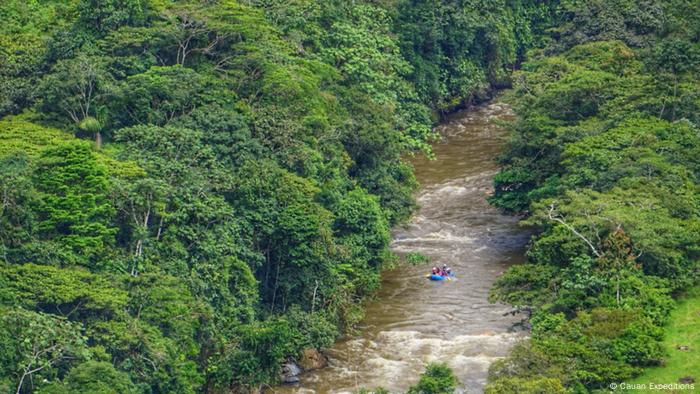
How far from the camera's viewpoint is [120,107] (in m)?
46.7

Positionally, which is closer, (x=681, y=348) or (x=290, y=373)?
(x=681, y=348)

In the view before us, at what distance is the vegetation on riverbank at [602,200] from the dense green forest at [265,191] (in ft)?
0.33

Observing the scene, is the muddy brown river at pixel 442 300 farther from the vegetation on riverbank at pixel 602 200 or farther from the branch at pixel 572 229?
the branch at pixel 572 229

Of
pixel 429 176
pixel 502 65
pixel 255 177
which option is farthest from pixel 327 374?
pixel 502 65

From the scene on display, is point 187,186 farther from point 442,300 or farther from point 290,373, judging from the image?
point 442,300

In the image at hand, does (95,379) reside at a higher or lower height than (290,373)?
higher

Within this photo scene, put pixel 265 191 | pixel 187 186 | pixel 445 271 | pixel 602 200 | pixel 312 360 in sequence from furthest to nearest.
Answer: pixel 445 271
pixel 265 191
pixel 602 200
pixel 312 360
pixel 187 186

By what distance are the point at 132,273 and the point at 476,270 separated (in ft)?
55.9

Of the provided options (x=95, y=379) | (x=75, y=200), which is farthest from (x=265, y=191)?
(x=95, y=379)

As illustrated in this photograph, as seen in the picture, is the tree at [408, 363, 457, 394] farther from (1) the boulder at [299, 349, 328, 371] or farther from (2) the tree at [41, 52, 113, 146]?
(2) the tree at [41, 52, 113, 146]

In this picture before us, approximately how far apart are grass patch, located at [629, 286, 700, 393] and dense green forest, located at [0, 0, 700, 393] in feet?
1.44

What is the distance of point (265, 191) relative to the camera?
44500 mm

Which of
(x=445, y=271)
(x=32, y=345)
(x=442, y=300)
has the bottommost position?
(x=442, y=300)

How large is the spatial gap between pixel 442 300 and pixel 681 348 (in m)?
12.6
